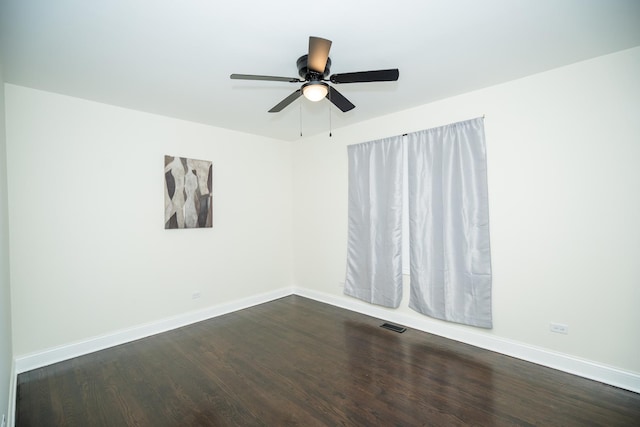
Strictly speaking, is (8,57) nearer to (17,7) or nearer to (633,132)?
(17,7)

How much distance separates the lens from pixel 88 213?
3.08 meters

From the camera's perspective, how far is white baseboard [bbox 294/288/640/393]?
2.35 metres

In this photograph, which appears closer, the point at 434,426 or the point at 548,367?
the point at 434,426

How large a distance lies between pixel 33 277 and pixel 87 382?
1170 mm

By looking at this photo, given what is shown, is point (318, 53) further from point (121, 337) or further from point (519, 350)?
point (121, 337)

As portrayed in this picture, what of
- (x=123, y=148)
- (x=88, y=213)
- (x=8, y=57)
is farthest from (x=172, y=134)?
(x=8, y=57)

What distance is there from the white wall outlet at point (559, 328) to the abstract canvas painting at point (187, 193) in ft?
13.4

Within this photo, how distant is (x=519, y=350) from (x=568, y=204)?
1493 mm

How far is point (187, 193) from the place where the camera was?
3812 millimetres

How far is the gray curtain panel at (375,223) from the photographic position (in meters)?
3.71

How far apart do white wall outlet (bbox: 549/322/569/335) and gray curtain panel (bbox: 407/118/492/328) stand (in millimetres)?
504

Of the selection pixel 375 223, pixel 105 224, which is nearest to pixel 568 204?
pixel 375 223

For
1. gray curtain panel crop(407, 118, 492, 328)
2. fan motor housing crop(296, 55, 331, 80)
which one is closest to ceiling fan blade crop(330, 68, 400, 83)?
fan motor housing crop(296, 55, 331, 80)

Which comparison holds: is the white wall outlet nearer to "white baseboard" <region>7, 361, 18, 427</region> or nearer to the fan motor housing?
the fan motor housing
